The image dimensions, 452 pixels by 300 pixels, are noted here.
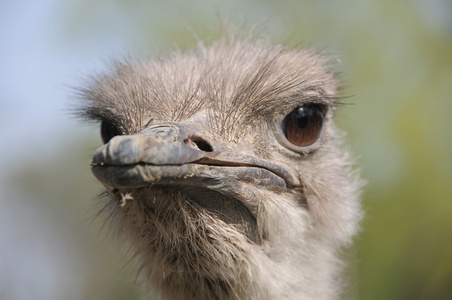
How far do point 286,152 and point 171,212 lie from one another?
60 centimetres

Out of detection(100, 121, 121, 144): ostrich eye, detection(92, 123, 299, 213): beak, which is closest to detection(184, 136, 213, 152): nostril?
detection(92, 123, 299, 213): beak

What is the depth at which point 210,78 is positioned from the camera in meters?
2.26

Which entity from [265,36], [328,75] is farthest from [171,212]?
[265,36]

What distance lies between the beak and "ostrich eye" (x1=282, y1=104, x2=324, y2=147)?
0.24 m

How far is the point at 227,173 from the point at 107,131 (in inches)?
30.7

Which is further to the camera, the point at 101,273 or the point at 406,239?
the point at 101,273

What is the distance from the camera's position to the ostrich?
177 cm

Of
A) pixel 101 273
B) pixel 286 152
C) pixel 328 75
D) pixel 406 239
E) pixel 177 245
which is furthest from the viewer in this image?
pixel 101 273

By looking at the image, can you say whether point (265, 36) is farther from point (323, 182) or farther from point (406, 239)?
point (406, 239)

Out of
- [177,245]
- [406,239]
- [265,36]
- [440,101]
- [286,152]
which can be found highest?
[440,101]

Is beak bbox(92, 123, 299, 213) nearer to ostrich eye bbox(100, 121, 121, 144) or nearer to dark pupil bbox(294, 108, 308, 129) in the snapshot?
dark pupil bbox(294, 108, 308, 129)

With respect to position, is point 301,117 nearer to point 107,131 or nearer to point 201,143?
point 201,143

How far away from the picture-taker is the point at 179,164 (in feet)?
5.42

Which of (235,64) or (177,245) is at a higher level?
(235,64)
